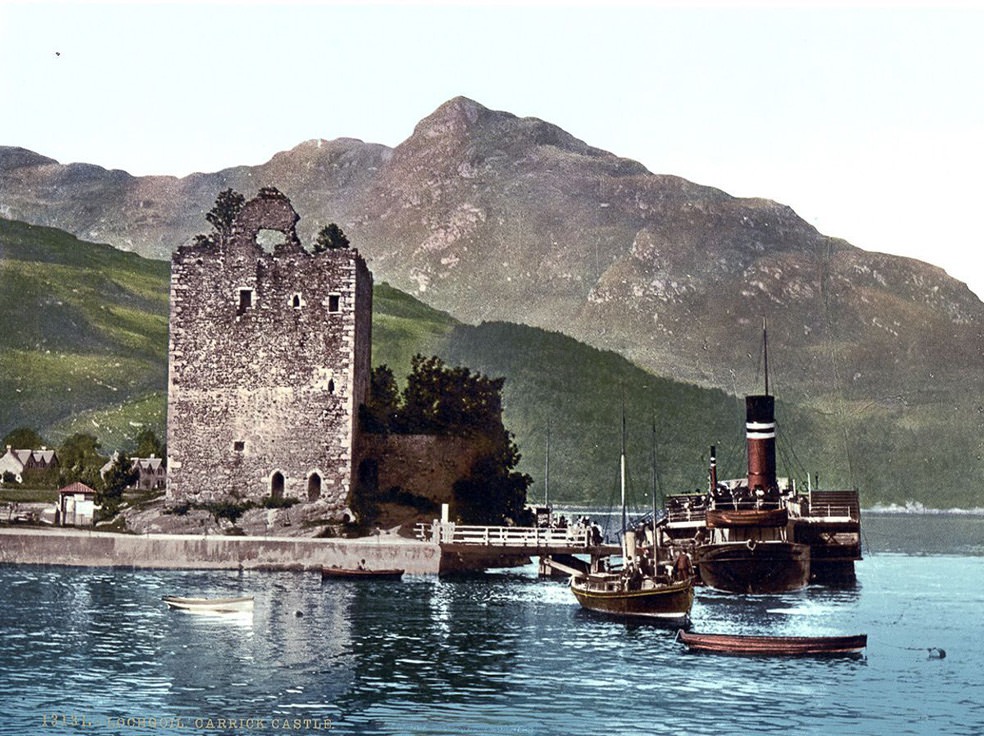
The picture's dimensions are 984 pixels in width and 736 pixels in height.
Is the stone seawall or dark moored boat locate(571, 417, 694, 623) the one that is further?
the stone seawall

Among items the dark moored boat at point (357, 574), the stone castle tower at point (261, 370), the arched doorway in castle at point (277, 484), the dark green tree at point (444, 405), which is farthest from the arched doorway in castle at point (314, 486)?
the dark moored boat at point (357, 574)

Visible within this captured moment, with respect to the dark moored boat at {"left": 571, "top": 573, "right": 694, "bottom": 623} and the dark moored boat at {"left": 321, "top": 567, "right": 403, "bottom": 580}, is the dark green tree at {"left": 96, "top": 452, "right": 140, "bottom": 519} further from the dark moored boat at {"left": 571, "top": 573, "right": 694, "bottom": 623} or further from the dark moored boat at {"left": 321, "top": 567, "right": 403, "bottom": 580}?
the dark moored boat at {"left": 571, "top": 573, "right": 694, "bottom": 623}

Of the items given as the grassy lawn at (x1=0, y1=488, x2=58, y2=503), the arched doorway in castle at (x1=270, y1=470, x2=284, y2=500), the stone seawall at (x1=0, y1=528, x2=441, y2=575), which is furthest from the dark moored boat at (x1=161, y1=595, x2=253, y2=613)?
the grassy lawn at (x1=0, y1=488, x2=58, y2=503)

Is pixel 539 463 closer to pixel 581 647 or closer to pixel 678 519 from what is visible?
pixel 678 519

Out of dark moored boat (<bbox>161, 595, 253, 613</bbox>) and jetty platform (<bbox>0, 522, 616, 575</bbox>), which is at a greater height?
jetty platform (<bbox>0, 522, 616, 575</bbox>)

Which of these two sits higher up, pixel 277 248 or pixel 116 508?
pixel 277 248

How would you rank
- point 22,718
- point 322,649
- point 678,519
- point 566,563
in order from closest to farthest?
point 22,718 → point 322,649 → point 566,563 → point 678,519

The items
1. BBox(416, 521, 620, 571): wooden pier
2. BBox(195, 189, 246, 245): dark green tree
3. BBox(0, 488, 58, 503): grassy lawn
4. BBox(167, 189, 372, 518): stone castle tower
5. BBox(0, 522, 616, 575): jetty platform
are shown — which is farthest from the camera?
BBox(0, 488, 58, 503): grassy lawn

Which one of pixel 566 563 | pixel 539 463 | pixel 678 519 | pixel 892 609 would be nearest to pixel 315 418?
pixel 566 563
